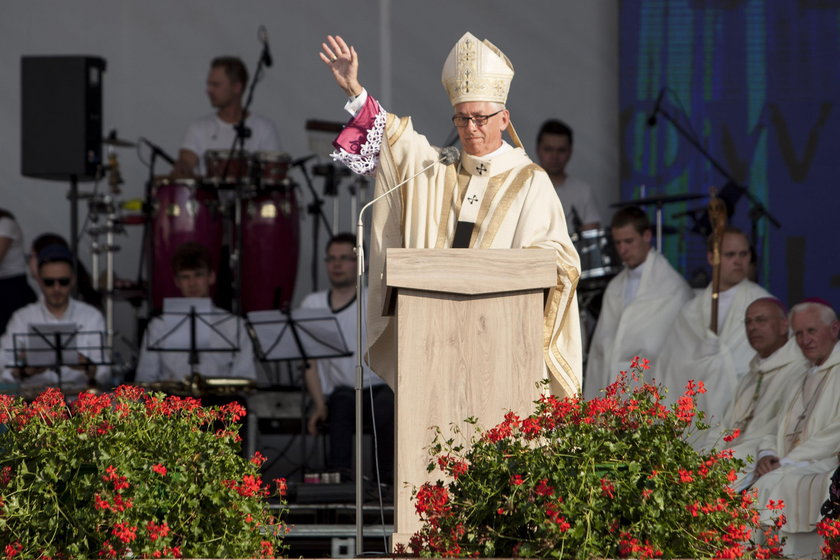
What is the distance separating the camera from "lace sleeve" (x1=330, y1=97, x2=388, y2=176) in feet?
17.1

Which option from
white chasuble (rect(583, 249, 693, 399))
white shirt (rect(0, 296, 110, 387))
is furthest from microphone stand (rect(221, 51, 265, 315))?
white chasuble (rect(583, 249, 693, 399))

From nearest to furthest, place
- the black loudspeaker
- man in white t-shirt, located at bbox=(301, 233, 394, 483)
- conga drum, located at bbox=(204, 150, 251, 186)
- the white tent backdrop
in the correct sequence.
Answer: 1. man in white t-shirt, located at bbox=(301, 233, 394, 483)
2. the black loudspeaker
3. conga drum, located at bbox=(204, 150, 251, 186)
4. the white tent backdrop

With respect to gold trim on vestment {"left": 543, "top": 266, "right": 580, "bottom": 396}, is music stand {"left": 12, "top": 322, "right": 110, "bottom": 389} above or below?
below

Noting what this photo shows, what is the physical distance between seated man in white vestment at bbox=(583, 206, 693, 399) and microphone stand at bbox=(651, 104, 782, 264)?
2.92 ft

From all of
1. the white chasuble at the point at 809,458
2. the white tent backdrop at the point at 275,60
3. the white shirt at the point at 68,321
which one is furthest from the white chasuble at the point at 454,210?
the white tent backdrop at the point at 275,60

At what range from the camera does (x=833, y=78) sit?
35.2 feet

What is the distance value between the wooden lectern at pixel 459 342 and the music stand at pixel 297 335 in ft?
13.1

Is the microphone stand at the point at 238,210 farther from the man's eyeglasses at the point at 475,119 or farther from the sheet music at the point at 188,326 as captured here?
the man's eyeglasses at the point at 475,119

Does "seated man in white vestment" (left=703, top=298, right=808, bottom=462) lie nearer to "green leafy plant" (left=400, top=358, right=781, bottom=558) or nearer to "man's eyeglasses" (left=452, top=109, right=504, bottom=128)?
"man's eyeglasses" (left=452, top=109, right=504, bottom=128)

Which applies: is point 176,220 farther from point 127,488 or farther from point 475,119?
point 127,488

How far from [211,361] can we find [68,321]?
93 cm

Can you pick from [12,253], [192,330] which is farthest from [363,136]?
[12,253]

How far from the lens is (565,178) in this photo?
411 inches

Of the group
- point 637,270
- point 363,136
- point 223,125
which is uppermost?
point 223,125
